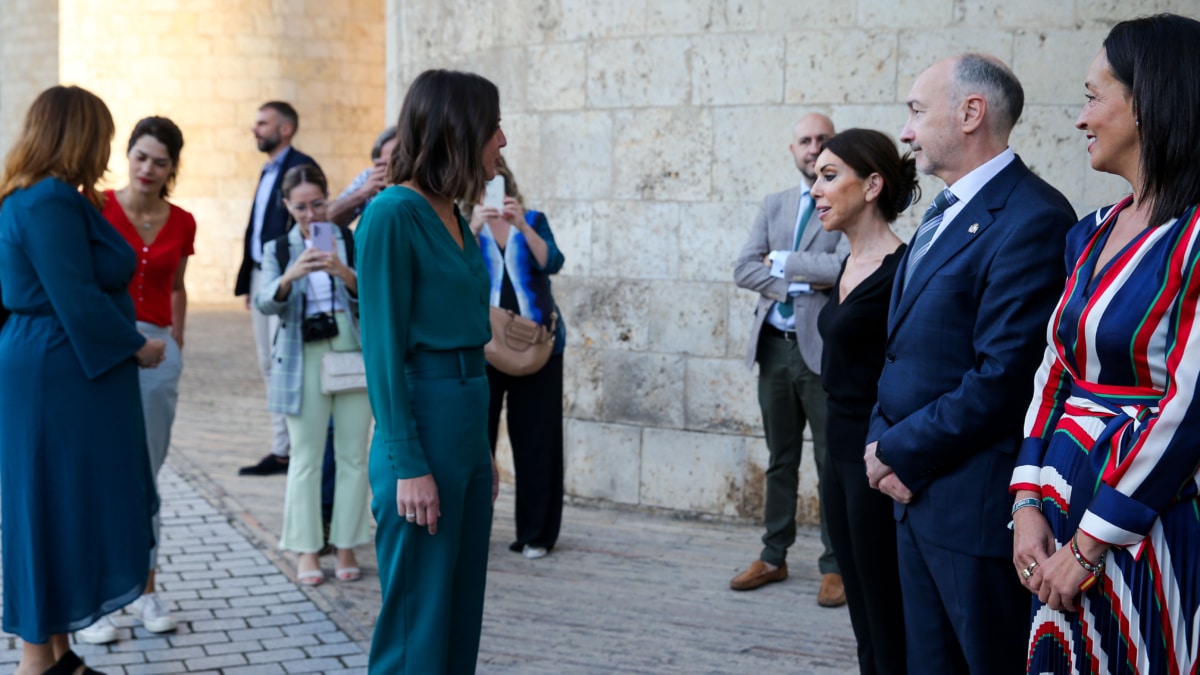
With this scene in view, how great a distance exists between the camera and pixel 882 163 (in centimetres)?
368

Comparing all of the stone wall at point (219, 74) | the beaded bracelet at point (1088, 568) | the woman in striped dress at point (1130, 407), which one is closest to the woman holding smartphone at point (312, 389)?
the woman in striped dress at point (1130, 407)

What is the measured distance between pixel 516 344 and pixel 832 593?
1787 millimetres

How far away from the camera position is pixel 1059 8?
5.64 meters

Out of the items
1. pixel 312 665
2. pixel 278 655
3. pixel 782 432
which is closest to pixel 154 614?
pixel 278 655

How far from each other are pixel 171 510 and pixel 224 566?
1.17 m

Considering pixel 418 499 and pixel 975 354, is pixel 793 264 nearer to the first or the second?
pixel 975 354

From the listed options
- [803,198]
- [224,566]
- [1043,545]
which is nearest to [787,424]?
[803,198]

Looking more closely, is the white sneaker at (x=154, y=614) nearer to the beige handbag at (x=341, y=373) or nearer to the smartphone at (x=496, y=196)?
the beige handbag at (x=341, y=373)

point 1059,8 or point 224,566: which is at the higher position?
point 1059,8

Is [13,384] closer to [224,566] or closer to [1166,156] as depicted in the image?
[224,566]

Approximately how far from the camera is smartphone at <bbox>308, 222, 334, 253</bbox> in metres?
5.22

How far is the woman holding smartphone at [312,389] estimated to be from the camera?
5.35m

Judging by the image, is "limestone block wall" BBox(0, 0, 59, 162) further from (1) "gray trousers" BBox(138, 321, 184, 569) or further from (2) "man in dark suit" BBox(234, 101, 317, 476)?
(1) "gray trousers" BBox(138, 321, 184, 569)

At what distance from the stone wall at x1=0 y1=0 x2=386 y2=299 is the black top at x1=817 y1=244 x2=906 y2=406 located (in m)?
15.1
